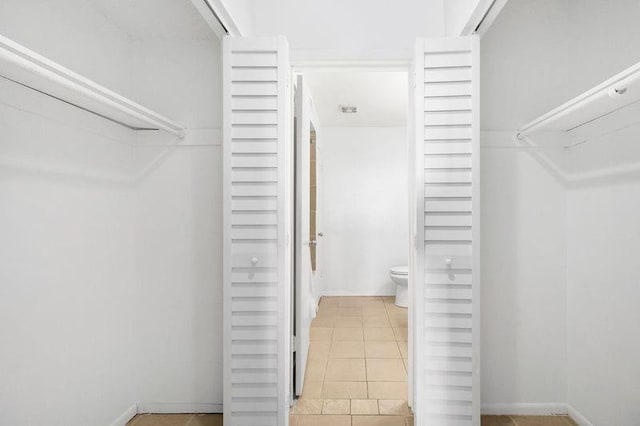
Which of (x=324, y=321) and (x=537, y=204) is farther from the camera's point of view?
(x=324, y=321)

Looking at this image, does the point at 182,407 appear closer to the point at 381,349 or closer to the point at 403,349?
the point at 381,349

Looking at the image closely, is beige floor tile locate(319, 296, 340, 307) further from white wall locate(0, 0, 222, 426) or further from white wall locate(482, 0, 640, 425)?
white wall locate(482, 0, 640, 425)

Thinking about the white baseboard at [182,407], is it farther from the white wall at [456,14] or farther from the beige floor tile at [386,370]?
the white wall at [456,14]

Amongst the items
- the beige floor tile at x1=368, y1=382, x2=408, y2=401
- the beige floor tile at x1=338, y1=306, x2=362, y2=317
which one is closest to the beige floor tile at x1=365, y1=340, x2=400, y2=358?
the beige floor tile at x1=368, y1=382, x2=408, y2=401

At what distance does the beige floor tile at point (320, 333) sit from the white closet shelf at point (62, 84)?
226 cm

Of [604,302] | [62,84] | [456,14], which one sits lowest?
[604,302]

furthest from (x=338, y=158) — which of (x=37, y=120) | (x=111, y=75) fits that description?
(x=37, y=120)

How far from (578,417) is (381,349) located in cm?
137

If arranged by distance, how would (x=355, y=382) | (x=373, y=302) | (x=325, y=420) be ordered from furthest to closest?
(x=373, y=302)
(x=355, y=382)
(x=325, y=420)

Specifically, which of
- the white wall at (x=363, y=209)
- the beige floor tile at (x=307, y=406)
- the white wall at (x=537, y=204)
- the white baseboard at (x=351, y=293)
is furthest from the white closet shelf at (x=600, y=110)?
the white baseboard at (x=351, y=293)

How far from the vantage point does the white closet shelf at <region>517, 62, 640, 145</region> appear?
1.22 meters

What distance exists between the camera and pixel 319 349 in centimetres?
302

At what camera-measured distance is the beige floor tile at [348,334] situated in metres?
3.27

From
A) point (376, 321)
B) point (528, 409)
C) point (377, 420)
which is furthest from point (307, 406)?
point (376, 321)
